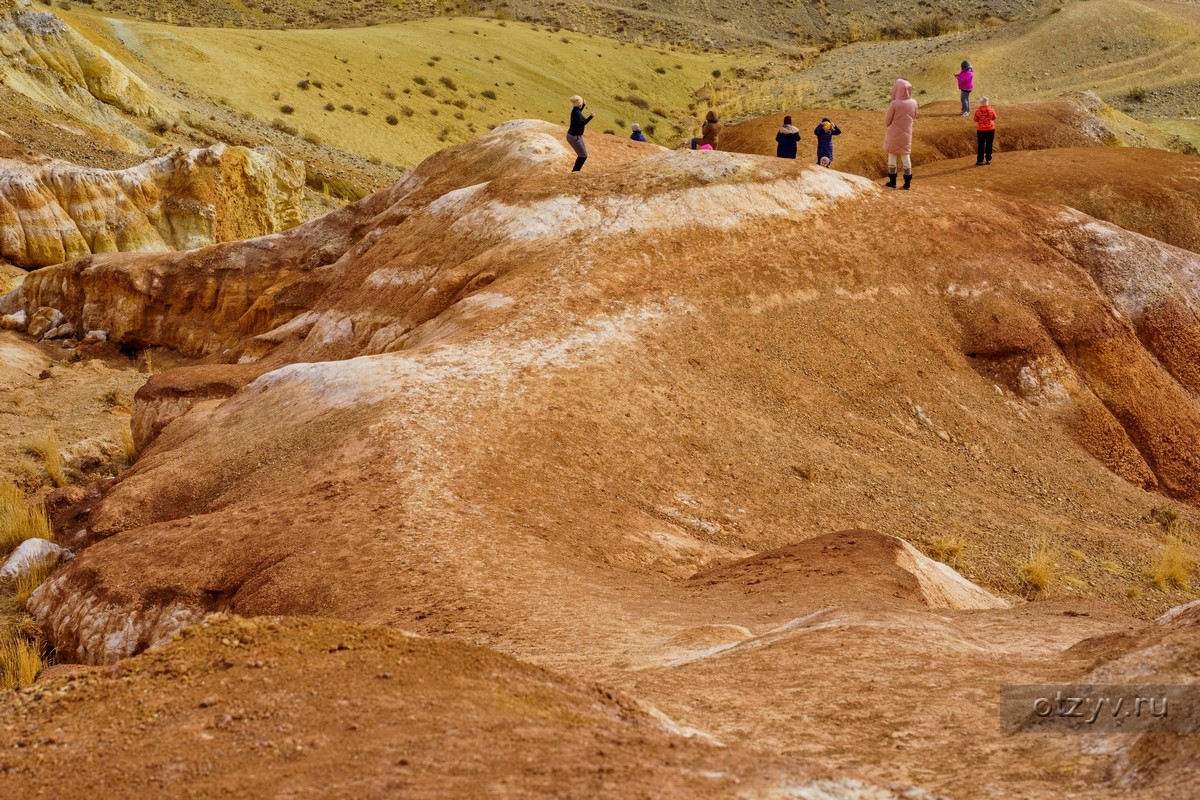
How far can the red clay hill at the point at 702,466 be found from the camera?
222 inches

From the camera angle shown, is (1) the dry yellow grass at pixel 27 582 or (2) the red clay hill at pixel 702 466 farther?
(1) the dry yellow grass at pixel 27 582

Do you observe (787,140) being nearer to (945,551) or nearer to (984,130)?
(984,130)

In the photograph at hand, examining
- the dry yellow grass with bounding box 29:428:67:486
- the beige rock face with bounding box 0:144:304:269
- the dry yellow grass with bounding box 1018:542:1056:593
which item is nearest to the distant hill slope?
the beige rock face with bounding box 0:144:304:269

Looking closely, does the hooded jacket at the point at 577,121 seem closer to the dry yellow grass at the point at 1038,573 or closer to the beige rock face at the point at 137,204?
the dry yellow grass at the point at 1038,573

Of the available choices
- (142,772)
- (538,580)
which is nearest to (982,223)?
(538,580)

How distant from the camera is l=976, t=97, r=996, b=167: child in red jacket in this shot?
22.2 m

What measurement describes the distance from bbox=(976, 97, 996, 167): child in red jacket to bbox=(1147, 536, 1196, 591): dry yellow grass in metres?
12.4

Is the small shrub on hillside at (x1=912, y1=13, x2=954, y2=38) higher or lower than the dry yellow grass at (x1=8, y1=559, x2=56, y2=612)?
higher

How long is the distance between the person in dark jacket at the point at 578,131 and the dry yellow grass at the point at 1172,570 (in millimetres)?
10026

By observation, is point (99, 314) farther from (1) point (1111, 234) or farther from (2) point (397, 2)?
(2) point (397, 2)

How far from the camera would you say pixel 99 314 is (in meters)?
23.0

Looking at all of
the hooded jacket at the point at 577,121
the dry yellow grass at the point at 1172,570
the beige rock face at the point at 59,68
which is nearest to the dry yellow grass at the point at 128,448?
the hooded jacket at the point at 577,121

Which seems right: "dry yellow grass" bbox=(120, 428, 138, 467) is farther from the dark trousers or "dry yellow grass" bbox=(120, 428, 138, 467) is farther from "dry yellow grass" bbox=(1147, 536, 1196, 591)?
the dark trousers

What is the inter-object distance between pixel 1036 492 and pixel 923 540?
2.92m
